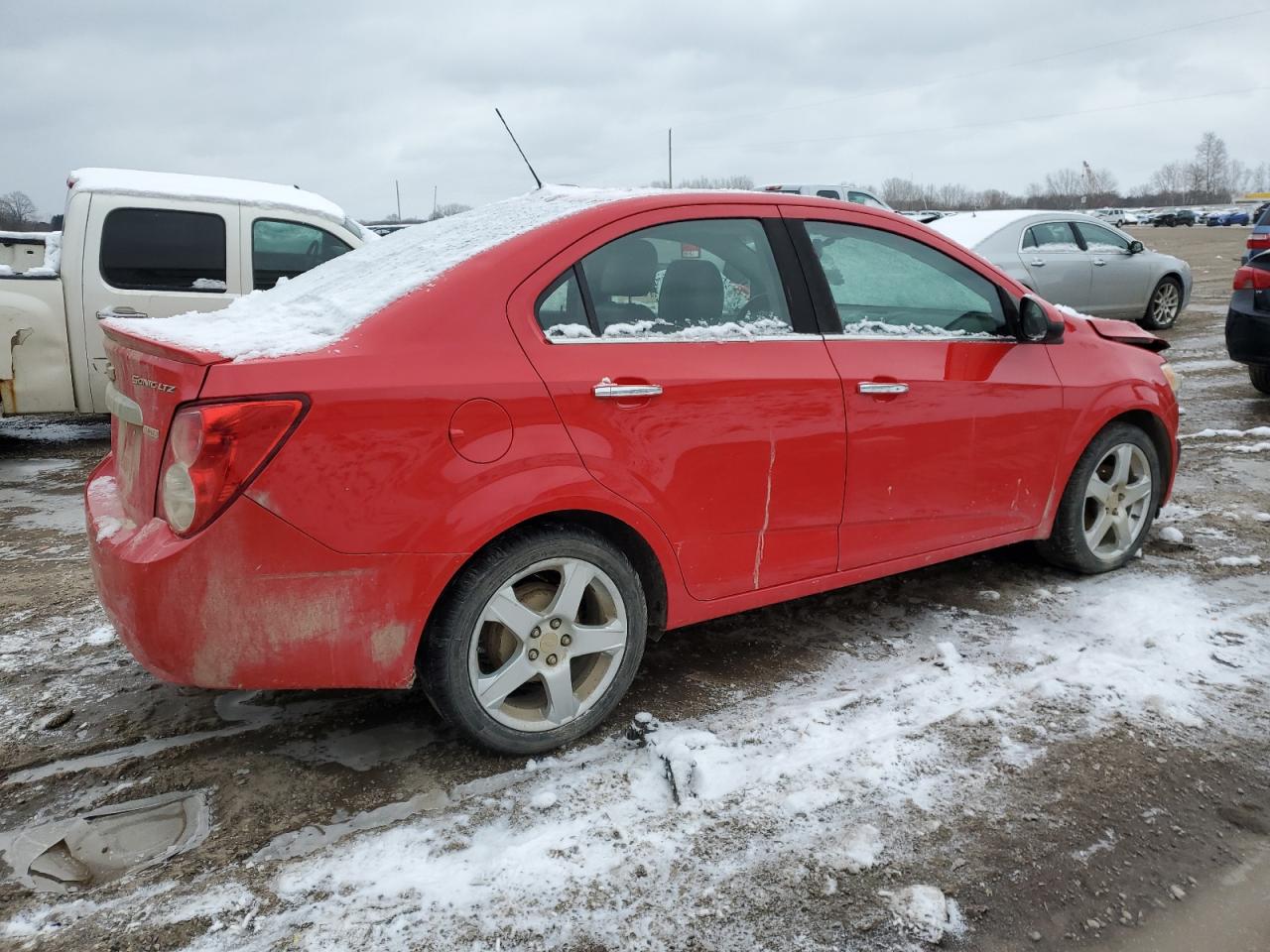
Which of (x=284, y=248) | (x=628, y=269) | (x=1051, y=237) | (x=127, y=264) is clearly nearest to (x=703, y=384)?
(x=628, y=269)

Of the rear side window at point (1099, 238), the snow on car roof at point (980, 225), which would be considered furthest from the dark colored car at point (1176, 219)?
the snow on car roof at point (980, 225)

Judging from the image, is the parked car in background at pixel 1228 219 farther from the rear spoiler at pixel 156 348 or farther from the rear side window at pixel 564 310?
the rear spoiler at pixel 156 348

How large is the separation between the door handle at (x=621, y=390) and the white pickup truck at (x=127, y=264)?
5042mm

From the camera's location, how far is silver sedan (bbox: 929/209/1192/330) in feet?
34.7

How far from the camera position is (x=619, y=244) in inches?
114

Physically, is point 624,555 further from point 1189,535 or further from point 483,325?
point 1189,535

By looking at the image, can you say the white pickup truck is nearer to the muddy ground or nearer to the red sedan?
the muddy ground

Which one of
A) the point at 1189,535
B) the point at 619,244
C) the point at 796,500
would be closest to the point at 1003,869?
the point at 796,500

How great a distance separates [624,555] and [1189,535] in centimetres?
337

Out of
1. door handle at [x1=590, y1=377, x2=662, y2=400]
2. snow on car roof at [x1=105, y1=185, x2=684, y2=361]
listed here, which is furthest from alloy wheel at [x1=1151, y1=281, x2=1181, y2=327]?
door handle at [x1=590, y1=377, x2=662, y2=400]

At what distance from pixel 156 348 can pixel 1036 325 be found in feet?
10.2

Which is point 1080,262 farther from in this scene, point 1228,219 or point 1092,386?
point 1228,219

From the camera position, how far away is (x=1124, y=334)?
420 centimetres

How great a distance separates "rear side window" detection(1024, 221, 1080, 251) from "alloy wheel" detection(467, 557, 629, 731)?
9.49 m
